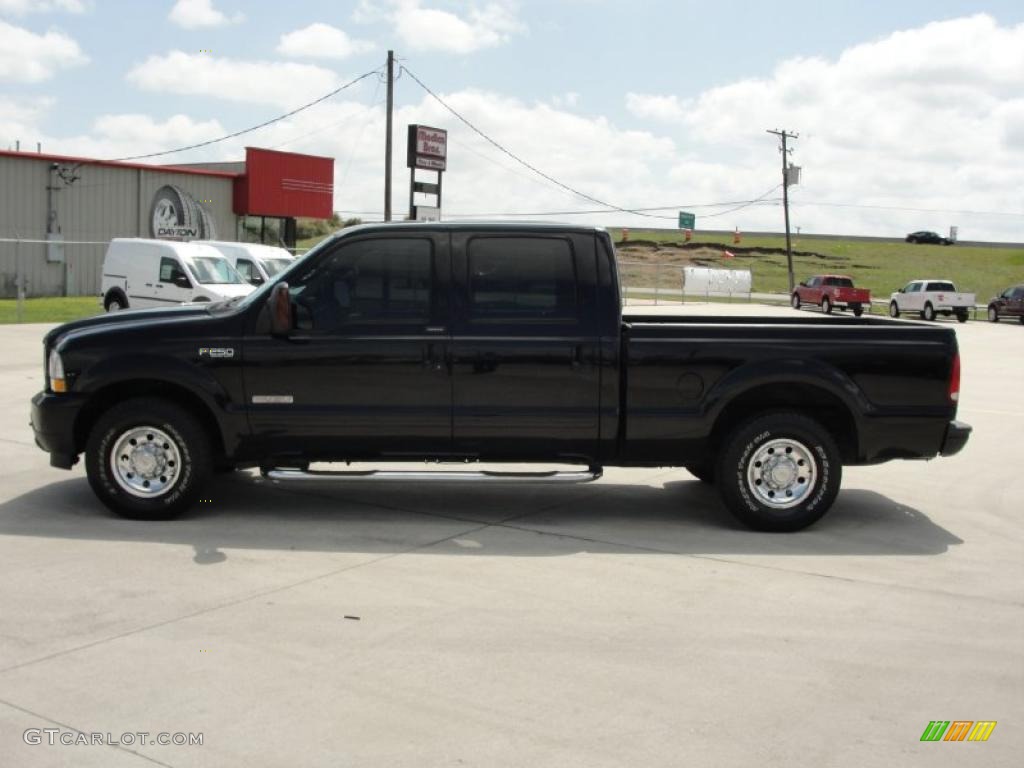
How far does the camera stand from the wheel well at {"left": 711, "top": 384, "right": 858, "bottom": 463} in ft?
24.8

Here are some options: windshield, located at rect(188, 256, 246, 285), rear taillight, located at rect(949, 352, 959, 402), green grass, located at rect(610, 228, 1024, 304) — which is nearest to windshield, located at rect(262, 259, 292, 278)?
windshield, located at rect(188, 256, 246, 285)

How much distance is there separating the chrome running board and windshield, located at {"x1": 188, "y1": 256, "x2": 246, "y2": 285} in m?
17.6

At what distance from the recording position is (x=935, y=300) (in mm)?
45781

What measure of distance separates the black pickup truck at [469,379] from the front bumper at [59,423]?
0.01 metres

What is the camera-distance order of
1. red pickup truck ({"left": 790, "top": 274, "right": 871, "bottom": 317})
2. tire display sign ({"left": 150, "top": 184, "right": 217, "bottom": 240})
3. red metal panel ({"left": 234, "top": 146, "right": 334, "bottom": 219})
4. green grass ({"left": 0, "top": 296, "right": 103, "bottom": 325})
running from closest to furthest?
green grass ({"left": 0, "top": 296, "right": 103, "bottom": 325}) < tire display sign ({"left": 150, "top": 184, "right": 217, "bottom": 240}) < red metal panel ({"left": 234, "top": 146, "right": 334, "bottom": 219}) < red pickup truck ({"left": 790, "top": 274, "right": 871, "bottom": 317})

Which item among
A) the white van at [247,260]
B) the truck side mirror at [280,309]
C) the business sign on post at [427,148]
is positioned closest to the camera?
the truck side mirror at [280,309]

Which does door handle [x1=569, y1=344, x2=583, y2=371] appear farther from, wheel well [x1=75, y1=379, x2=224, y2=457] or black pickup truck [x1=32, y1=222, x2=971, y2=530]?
wheel well [x1=75, y1=379, x2=224, y2=457]

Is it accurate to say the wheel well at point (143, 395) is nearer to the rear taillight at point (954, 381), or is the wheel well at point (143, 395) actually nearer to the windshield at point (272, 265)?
the rear taillight at point (954, 381)

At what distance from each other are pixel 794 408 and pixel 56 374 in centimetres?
485

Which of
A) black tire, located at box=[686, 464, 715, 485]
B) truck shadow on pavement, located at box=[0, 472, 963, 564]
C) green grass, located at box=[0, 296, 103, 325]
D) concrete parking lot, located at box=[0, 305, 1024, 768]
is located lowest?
concrete parking lot, located at box=[0, 305, 1024, 768]

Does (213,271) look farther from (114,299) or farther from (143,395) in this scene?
(143,395)

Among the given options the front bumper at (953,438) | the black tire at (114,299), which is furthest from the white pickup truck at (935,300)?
the front bumper at (953,438)

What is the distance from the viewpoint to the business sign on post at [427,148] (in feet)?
103

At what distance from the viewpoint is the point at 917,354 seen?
748 centimetres
